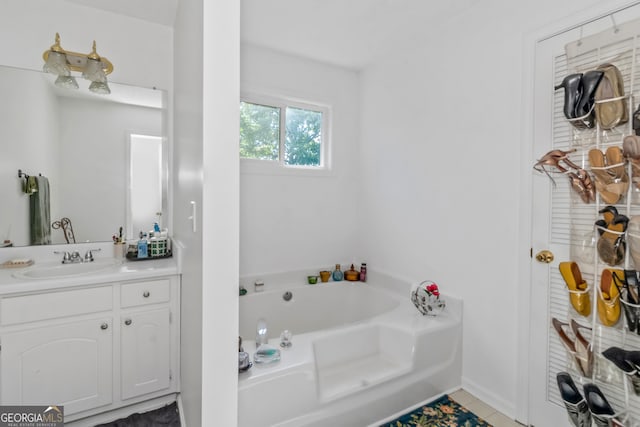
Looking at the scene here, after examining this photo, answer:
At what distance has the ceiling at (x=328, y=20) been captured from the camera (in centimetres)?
203

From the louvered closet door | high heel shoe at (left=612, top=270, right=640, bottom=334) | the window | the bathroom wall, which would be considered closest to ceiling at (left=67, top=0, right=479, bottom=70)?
the bathroom wall

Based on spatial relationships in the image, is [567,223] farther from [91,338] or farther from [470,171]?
[91,338]

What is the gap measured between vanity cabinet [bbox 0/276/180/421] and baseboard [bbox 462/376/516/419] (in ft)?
6.16

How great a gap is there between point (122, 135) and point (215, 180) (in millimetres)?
1602

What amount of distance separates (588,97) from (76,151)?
293 centimetres

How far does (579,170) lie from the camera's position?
1466mm

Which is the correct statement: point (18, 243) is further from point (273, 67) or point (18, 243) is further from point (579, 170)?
point (579, 170)

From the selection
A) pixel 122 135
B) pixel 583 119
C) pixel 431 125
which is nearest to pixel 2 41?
pixel 122 135

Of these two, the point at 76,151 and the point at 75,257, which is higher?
the point at 76,151

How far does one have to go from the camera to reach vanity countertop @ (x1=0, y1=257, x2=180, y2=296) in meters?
1.52

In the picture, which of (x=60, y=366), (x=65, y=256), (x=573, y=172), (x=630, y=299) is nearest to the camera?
(x=630, y=299)

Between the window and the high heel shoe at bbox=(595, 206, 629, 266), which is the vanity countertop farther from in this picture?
the high heel shoe at bbox=(595, 206, 629, 266)

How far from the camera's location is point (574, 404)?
1416 mm

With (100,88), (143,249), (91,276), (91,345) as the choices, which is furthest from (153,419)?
(100,88)
